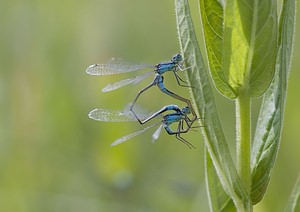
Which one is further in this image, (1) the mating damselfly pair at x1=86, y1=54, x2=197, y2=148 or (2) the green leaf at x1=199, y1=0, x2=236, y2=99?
(1) the mating damselfly pair at x1=86, y1=54, x2=197, y2=148

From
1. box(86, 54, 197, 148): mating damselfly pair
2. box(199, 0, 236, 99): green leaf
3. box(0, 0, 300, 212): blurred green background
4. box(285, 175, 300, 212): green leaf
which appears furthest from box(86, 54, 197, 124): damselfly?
box(0, 0, 300, 212): blurred green background

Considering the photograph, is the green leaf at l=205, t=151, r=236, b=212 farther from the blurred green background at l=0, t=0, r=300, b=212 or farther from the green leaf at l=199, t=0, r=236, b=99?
the blurred green background at l=0, t=0, r=300, b=212

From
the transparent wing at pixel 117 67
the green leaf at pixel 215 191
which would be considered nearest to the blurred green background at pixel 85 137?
the transparent wing at pixel 117 67

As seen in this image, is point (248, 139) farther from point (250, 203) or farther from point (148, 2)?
point (148, 2)

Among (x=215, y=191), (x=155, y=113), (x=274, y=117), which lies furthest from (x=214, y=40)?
(x=155, y=113)

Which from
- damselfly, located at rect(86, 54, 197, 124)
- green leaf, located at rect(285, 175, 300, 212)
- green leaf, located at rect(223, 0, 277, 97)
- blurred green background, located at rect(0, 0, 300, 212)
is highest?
green leaf, located at rect(223, 0, 277, 97)

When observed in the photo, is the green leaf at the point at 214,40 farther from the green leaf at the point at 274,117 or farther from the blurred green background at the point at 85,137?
the blurred green background at the point at 85,137
